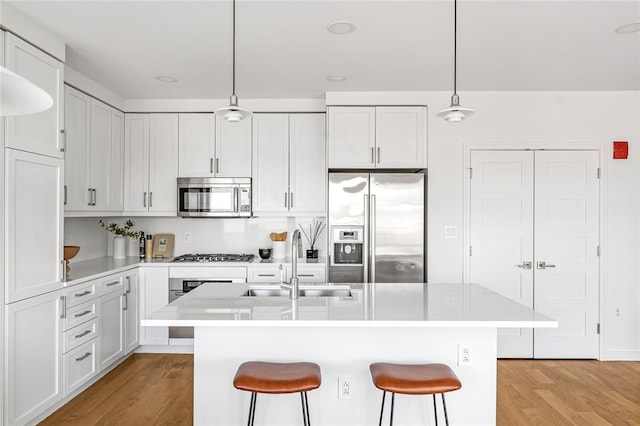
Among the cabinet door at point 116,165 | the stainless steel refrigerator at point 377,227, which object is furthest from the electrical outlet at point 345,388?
the cabinet door at point 116,165

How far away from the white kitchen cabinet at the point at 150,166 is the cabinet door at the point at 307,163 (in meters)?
1.25

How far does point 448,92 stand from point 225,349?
324 centimetres

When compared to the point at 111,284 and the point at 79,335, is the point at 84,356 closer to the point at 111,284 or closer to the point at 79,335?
the point at 79,335

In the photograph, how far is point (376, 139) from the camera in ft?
13.6

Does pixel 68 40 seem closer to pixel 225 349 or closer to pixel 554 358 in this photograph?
pixel 225 349

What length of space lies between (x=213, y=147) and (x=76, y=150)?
4.30ft

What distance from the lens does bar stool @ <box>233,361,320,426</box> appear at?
75.2 inches

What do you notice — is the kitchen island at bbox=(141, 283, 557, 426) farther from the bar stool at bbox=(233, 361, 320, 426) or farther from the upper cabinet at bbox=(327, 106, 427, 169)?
the upper cabinet at bbox=(327, 106, 427, 169)

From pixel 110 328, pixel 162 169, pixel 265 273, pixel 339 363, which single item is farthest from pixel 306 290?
pixel 162 169

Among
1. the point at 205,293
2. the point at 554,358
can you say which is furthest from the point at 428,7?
the point at 554,358

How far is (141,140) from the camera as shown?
4.55 metres

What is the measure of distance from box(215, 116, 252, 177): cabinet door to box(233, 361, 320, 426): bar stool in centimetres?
274

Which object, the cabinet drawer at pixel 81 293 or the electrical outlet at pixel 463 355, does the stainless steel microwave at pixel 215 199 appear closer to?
the cabinet drawer at pixel 81 293

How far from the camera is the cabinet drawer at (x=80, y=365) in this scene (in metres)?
3.06
